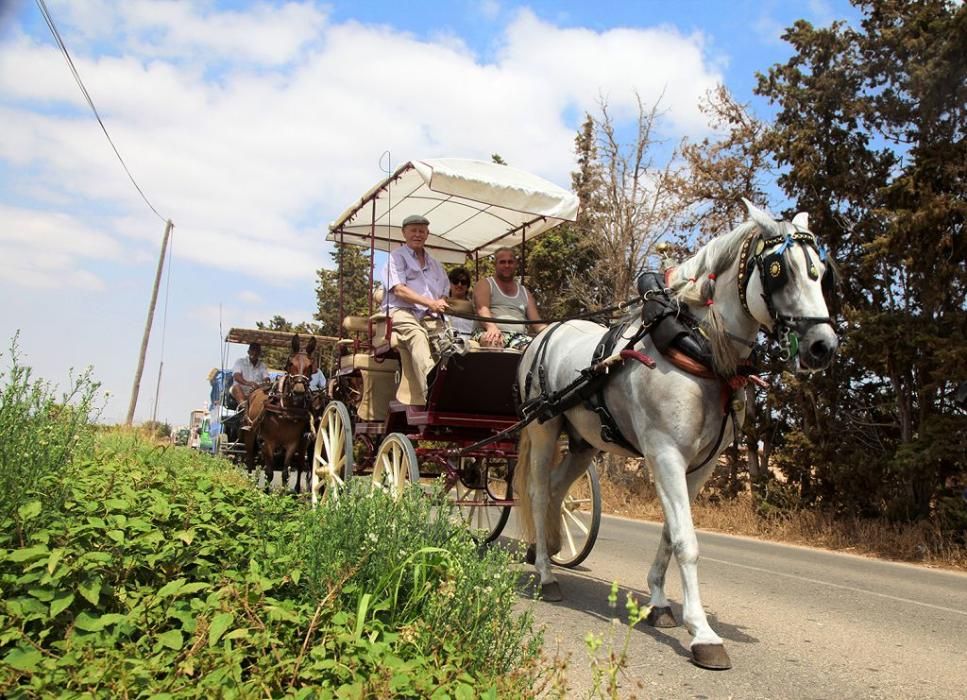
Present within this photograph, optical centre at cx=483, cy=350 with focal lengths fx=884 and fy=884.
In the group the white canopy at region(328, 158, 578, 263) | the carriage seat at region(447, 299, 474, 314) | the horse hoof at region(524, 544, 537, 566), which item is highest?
the white canopy at region(328, 158, 578, 263)

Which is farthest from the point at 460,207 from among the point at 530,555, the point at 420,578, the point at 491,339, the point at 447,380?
the point at 420,578

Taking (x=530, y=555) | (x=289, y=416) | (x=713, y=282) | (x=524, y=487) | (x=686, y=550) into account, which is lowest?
(x=530, y=555)

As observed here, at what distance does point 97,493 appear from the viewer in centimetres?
498

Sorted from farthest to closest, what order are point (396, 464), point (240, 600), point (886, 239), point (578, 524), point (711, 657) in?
point (886, 239) < point (578, 524) < point (396, 464) < point (711, 657) < point (240, 600)

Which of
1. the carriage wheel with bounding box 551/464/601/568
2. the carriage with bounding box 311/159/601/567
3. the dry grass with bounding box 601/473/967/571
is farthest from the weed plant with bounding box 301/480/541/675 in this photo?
the dry grass with bounding box 601/473/967/571

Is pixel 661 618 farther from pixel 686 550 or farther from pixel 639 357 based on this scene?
pixel 639 357

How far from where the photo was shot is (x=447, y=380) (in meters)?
7.40

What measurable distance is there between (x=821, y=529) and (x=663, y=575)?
8061 mm

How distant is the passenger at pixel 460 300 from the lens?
27.8 feet

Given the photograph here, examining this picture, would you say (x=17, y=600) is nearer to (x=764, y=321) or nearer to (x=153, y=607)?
(x=153, y=607)

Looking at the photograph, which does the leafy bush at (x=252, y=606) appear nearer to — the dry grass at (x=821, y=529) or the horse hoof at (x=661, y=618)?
the horse hoof at (x=661, y=618)

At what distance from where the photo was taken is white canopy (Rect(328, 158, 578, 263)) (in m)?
7.59

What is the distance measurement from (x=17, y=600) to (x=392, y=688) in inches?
60.4

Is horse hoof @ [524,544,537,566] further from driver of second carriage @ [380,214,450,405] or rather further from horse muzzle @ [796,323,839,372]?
horse muzzle @ [796,323,839,372]
